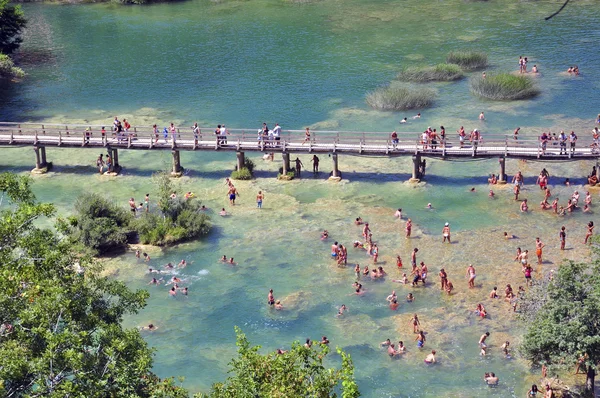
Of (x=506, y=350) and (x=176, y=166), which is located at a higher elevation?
(x=176, y=166)

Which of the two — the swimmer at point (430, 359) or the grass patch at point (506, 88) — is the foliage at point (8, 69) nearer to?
the grass patch at point (506, 88)

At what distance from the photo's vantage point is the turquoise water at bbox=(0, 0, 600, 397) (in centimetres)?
3941

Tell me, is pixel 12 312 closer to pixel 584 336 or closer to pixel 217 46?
pixel 584 336

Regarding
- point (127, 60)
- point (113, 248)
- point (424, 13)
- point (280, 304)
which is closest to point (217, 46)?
point (127, 60)

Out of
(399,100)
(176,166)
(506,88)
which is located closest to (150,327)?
(176,166)

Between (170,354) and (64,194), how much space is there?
19311 millimetres

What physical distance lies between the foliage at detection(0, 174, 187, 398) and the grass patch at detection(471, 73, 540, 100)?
4603 cm

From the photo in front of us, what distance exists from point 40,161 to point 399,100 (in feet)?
87.3

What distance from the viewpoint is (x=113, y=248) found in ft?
156

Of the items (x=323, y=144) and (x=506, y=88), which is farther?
(x=506, y=88)

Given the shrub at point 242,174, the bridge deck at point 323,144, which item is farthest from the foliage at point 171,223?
the bridge deck at point 323,144

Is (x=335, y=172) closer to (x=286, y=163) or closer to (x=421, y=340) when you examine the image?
(x=286, y=163)

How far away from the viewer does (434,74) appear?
73.9 metres

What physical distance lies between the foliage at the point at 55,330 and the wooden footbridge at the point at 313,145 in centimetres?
2758
